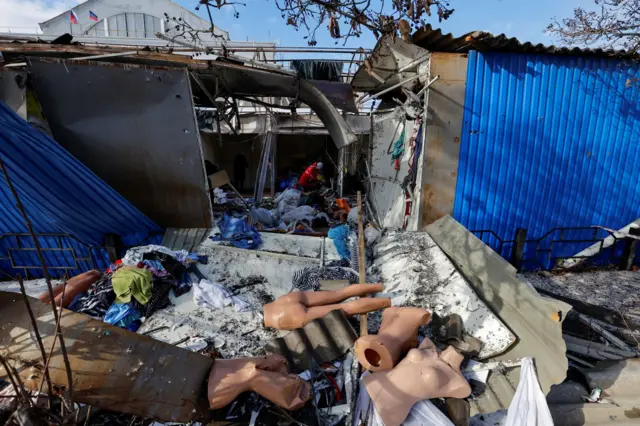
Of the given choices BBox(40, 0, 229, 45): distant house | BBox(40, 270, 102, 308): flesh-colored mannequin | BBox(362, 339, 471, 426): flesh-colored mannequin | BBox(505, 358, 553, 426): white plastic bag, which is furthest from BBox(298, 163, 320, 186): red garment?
BBox(40, 0, 229, 45): distant house

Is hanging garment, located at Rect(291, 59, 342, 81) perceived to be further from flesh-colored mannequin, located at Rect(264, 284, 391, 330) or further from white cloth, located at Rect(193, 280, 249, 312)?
flesh-colored mannequin, located at Rect(264, 284, 391, 330)

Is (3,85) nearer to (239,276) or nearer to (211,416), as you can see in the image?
(239,276)

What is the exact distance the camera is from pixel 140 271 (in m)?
3.74

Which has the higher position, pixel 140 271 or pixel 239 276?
pixel 140 271

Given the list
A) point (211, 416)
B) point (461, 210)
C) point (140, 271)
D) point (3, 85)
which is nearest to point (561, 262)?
point (461, 210)

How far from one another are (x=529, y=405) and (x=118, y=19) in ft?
81.6

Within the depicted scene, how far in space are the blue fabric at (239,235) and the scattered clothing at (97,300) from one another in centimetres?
166

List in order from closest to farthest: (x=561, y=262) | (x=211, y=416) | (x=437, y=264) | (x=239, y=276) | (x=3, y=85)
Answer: (x=211, y=416), (x=3, y=85), (x=437, y=264), (x=239, y=276), (x=561, y=262)

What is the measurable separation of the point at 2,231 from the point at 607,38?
11262 mm

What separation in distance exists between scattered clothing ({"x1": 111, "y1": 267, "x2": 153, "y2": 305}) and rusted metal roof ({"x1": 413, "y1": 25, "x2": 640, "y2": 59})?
5129mm

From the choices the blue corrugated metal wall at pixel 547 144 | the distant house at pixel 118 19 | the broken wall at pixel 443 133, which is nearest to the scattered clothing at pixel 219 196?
the broken wall at pixel 443 133

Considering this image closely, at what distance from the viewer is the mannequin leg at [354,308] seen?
11.3ft

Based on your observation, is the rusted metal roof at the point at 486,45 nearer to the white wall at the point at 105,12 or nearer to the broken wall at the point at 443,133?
the broken wall at the point at 443,133

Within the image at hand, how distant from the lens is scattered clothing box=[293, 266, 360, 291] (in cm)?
432
